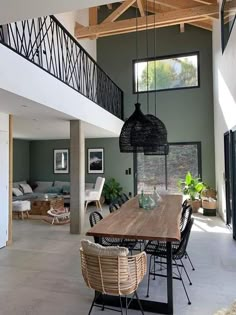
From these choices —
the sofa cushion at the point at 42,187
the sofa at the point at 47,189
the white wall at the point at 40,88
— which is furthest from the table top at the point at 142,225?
the sofa cushion at the point at 42,187

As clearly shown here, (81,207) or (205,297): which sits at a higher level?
(81,207)

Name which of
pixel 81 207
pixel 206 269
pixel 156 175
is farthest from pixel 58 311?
pixel 156 175

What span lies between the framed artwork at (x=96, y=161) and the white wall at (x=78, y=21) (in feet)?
11.6

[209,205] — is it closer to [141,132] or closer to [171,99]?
[171,99]

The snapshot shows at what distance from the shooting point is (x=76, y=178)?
19.3 ft

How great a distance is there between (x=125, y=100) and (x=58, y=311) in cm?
805

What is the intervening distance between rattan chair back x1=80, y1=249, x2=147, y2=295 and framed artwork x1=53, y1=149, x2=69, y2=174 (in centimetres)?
849

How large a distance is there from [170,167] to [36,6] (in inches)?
305

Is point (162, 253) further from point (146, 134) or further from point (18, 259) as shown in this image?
point (18, 259)

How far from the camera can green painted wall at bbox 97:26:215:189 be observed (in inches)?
350

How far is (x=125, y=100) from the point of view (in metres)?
9.87

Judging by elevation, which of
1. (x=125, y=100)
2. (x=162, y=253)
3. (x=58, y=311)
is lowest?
(x=58, y=311)

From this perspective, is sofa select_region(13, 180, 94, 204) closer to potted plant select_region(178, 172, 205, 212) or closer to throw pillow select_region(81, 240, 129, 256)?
potted plant select_region(178, 172, 205, 212)

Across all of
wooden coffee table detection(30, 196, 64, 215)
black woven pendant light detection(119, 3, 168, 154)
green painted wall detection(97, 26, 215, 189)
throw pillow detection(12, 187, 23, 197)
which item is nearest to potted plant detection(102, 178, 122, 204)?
green painted wall detection(97, 26, 215, 189)
